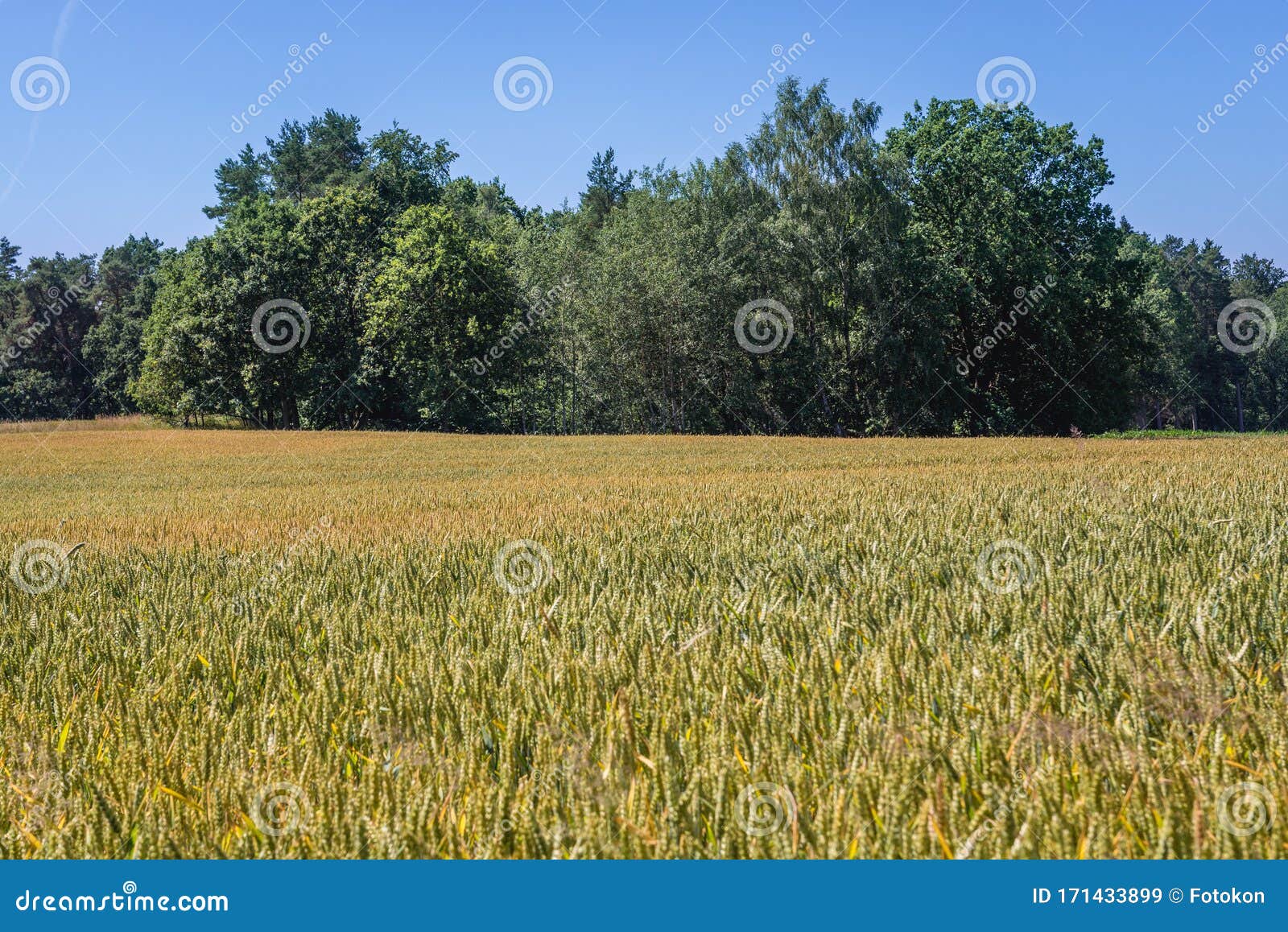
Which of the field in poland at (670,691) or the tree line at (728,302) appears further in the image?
the tree line at (728,302)

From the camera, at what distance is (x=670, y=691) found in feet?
8.31

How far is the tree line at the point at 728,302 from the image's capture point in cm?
4050

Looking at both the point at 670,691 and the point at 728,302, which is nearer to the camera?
the point at 670,691

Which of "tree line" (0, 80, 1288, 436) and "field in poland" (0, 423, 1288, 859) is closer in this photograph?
"field in poland" (0, 423, 1288, 859)

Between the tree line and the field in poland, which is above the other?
the tree line

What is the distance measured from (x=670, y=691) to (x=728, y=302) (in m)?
42.4

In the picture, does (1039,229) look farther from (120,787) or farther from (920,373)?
(120,787)

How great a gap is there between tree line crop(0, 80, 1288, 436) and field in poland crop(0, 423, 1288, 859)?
1384 inches

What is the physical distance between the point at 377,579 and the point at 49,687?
67.3 inches

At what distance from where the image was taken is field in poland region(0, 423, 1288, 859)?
1791mm

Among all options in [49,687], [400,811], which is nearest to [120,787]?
[400,811]

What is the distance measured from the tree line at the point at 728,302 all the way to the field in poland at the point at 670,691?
3516cm

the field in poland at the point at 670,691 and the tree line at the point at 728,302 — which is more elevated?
the tree line at the point at 728,302

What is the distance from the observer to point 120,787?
219cm
